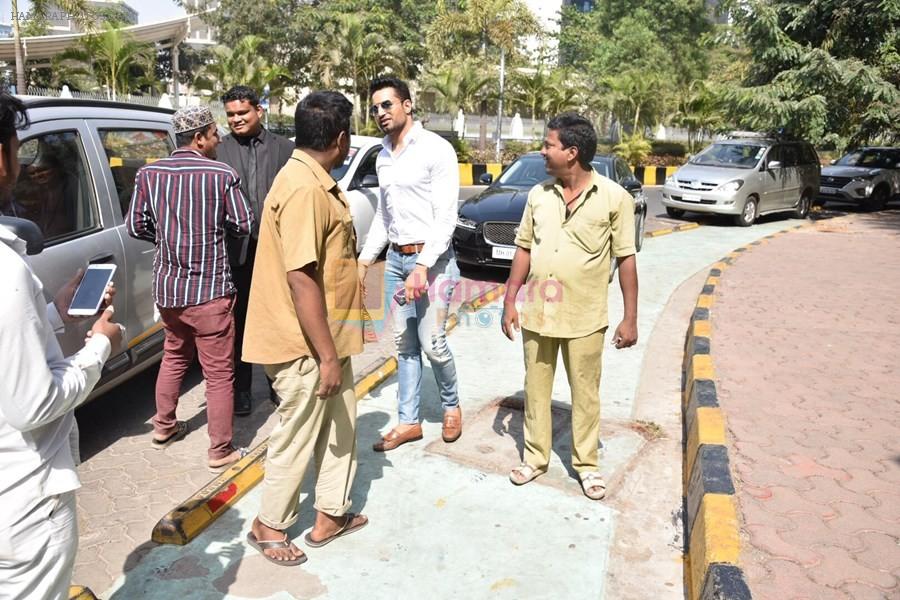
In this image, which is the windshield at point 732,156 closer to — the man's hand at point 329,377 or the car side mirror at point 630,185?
the car side mirror at point 630,185

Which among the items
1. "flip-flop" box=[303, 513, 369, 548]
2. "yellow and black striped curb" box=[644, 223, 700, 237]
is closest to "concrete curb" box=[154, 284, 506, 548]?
"flip-flop" box=[303, 513, 369, 548]

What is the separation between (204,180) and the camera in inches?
151

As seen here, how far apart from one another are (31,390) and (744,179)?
1464 centimetres

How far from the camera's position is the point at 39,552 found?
1794mm

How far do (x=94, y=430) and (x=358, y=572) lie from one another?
90.8 inches

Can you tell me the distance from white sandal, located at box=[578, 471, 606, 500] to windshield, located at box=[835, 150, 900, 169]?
19064 millimetres

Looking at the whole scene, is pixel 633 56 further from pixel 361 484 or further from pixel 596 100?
pixel 361 484

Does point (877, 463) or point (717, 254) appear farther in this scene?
point (717, 254)

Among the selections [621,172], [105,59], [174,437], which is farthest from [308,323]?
[105,59]

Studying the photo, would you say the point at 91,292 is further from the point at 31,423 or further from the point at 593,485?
the point at 593,485

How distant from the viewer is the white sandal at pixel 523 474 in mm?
3834

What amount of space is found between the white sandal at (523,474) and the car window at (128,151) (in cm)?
270

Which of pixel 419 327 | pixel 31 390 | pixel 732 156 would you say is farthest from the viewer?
pixel 732 156

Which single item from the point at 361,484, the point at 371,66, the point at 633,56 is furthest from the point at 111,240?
the point at 633,56
